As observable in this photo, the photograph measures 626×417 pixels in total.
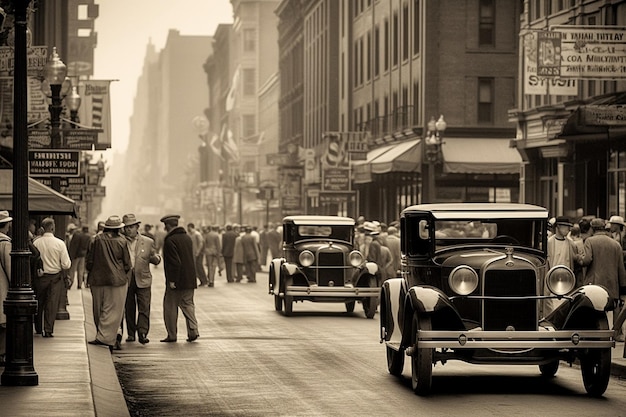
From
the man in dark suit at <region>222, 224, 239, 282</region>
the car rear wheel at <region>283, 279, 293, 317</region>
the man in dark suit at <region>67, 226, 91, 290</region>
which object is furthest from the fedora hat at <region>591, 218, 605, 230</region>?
the man in dark suit at <region>222, 224, 239, 282</region>

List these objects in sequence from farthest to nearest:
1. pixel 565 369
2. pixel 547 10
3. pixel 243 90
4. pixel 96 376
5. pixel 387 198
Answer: pixel 243 90 → pixel 387 198 → pixel 547 10 → pixel 565 369 → pixel 96 376

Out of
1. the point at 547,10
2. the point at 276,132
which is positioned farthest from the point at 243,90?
the point at 547,10

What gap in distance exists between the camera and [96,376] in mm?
16594

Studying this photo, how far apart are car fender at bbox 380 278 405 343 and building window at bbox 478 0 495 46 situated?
39.4 m

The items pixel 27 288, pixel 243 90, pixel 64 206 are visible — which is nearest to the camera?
pixel 27 288

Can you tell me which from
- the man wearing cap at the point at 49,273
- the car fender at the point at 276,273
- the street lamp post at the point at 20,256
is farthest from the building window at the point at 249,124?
the street lamp post at the point at 20,256

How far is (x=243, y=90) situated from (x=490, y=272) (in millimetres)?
124553

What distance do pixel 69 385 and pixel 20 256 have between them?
1452 mm

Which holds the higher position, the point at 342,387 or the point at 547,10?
the point at 547,10

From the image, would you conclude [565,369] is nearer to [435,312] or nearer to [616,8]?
[435,312]

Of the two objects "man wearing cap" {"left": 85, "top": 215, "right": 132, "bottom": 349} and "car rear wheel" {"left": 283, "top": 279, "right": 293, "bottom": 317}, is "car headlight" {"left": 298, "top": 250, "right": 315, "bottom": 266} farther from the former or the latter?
"man wearing cap" {"left": 85, "top": 215, "right": 132, "bottom": 349}

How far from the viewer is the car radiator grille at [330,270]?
29.2m

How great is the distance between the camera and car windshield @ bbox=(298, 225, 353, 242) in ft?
100.0

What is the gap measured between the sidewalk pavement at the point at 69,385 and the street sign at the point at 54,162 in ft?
10.5
